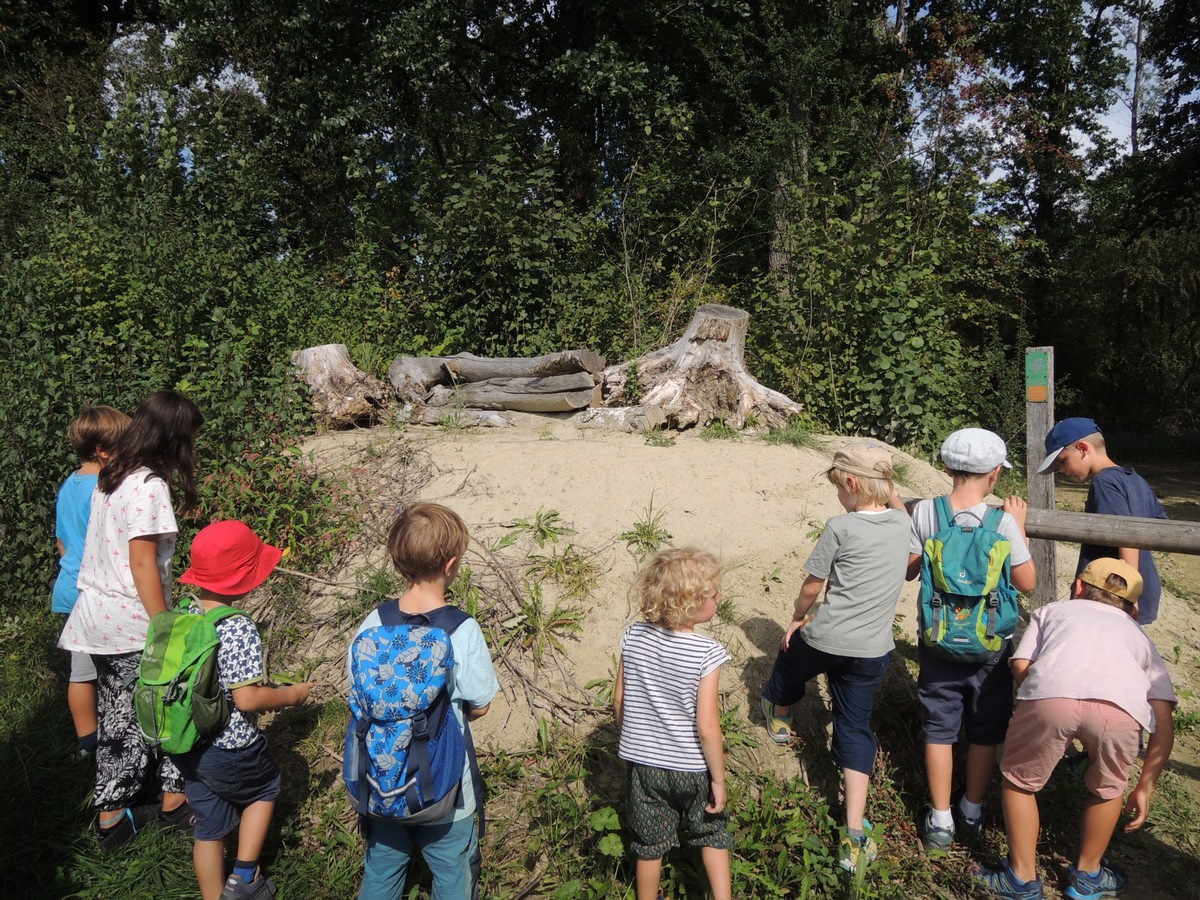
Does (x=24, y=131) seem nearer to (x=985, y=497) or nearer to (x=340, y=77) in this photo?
(x=340, y=77)

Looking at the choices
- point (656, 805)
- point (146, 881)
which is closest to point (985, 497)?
point (656, 805)

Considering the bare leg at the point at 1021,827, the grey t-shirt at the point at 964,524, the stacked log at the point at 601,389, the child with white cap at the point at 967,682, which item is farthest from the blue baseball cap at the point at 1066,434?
the stacked log at the point at 601,389

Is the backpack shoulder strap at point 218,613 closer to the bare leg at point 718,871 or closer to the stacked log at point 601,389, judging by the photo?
the bare leg at point 718,871

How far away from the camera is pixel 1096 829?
2762mm

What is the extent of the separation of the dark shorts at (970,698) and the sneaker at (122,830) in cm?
335

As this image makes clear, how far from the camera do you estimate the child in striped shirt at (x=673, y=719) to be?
2420 mm

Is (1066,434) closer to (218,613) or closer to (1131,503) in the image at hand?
(1131,503)

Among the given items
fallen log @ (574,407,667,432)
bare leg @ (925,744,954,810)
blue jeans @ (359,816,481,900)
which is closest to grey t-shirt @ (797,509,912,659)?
bare leg @ (925,744,954,810)

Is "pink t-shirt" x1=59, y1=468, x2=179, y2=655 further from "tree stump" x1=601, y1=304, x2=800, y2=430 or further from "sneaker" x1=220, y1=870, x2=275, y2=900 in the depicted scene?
"tree stump" x1=601, y1=304, x2=800, y2=430

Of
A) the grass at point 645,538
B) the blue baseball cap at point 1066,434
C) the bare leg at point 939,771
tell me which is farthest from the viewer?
the grass at point 645,538

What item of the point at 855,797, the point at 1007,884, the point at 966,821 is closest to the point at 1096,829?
the point at 1007,884

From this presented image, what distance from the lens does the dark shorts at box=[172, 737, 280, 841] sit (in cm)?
258

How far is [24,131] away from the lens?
42.7 feet

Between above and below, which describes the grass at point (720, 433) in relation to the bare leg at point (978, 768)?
above
